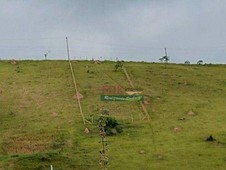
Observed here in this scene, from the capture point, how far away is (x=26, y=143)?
211 ft

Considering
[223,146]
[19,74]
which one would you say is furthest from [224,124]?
[19,74]

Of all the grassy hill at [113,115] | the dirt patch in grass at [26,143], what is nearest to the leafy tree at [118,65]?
the grassy hill at [113,115]

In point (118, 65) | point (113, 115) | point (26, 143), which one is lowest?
point (26, 143)

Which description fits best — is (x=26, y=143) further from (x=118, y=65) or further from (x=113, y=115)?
(x=118, y=65)

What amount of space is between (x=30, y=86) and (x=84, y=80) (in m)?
8.56

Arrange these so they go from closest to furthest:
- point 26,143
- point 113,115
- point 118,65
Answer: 1. point 26,143
2. point 113,115
3. point 118,65

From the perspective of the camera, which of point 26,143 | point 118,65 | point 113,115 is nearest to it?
point 26,143

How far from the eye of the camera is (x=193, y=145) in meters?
63.2

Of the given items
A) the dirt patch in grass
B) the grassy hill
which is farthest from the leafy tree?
the dirt patch in grass

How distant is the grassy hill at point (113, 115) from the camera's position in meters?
59.0

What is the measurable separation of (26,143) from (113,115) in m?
14.0

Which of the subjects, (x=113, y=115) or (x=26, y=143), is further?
(x=113, y=115)

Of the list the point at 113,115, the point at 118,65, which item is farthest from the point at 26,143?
the point at 118,65

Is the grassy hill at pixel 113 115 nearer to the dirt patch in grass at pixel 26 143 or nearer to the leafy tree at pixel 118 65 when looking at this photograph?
the dirt patch in grass at pixel 26 143
